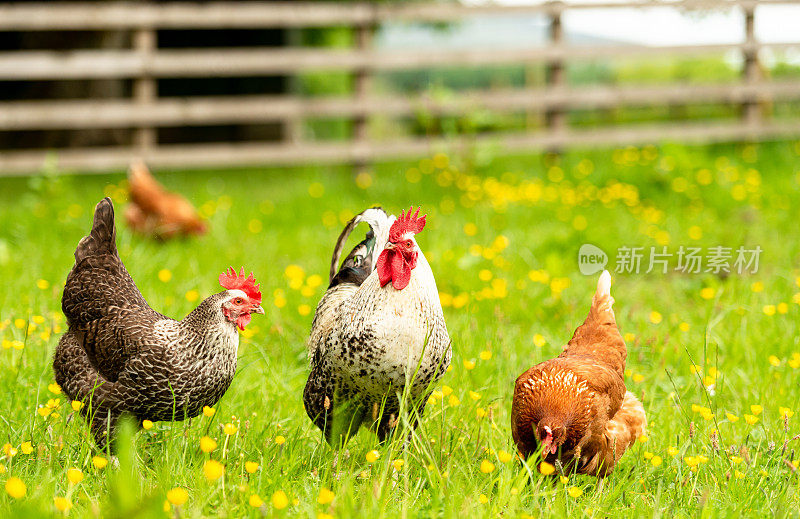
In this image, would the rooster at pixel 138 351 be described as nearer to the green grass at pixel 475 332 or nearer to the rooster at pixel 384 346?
the green grass at pixel 475 332

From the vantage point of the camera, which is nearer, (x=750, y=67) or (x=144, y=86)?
(x=144, y=86)

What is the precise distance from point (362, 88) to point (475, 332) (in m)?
5.33

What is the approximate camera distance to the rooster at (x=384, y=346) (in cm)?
269

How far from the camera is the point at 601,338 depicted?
3.38 metres

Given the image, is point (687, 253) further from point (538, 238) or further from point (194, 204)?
point (194, 204)

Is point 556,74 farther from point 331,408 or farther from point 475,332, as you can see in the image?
point 331,408

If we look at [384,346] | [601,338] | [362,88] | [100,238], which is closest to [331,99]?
[362,88]

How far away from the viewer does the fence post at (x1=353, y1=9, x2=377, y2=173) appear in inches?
342

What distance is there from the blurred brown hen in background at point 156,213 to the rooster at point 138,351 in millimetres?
3179

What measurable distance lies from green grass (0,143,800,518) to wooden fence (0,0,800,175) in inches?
18.3

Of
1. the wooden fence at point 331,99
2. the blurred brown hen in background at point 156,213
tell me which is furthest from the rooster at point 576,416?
the wooden fence at point 331,99

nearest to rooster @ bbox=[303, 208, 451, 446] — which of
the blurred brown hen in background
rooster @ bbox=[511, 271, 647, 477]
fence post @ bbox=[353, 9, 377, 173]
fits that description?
rooster @ bbox=[511, 271, 647, 477]

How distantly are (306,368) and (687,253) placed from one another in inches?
124

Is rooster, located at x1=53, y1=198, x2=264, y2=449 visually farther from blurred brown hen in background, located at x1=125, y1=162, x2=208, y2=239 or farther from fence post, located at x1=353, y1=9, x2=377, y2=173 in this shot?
fence post, located at x1=353, y1=9, x2=377, y2=173
